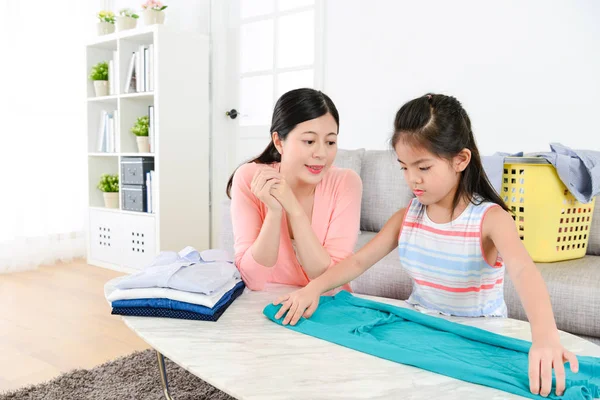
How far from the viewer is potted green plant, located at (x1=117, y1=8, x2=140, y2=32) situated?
148 inches

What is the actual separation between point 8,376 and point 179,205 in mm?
1900

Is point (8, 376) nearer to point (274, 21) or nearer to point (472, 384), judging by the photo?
point (472, 384)

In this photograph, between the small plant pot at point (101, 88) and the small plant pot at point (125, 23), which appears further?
the small plant pot at point (101, 88)

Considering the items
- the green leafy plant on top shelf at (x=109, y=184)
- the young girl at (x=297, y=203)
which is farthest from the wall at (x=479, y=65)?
the green leafy plant on top shelf at (x=109, y=184)

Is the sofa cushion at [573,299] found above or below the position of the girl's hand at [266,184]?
below

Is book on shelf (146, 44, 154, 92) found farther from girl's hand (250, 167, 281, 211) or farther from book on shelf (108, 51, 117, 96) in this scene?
girl's hand (250, 167, 281, 211)

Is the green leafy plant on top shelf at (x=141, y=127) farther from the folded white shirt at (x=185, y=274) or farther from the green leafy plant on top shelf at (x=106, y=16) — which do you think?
the folded white shirt at (x=185, y=274)

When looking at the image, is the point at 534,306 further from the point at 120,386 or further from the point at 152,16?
the point at 152,16

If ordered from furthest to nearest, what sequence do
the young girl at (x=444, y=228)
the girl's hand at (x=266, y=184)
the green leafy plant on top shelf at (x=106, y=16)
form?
the green leafy plant on top shelf at (x=106, y=16) → the girl's hand at (x=266, y=184) → the young girl at (x=444, y=228)

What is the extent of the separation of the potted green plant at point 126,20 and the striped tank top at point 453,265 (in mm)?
3136

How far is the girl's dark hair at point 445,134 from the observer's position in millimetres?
1171

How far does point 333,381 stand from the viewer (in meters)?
0.78

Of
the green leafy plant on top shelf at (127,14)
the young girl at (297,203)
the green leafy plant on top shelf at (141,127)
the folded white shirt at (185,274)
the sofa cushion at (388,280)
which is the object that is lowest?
the sofa cushion at (388,280)

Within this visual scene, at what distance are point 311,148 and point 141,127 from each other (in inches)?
102
